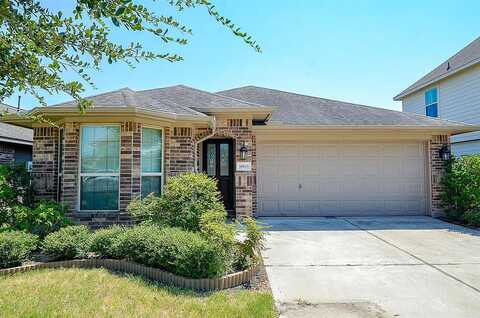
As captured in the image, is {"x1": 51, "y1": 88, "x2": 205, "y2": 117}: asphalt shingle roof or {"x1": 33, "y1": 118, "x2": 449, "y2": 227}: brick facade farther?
{"x1": 33, "y1": 118, "x2": 449, "y2": 227}: brick facade

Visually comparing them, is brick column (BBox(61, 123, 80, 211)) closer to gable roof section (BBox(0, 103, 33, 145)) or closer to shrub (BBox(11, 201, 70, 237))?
shrub (BBox(11, 201, 70, 237))

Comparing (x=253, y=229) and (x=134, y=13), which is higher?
(x=134, y=13)

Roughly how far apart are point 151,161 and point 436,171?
29.3 feet

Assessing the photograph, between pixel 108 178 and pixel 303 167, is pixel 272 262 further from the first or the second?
pixel 303 167

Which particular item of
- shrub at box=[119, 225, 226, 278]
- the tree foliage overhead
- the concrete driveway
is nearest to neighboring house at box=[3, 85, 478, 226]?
the concrete driveway

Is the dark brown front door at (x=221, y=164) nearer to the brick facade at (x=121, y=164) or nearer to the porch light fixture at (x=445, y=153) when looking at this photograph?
the brick facade at (x=121, y=164)

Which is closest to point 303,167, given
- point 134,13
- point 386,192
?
point 386,192

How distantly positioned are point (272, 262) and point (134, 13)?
4661 millimetres

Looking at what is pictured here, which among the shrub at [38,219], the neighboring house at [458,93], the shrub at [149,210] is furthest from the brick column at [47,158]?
the neighboring house at [458,93]

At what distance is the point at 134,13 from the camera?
2.04 meters

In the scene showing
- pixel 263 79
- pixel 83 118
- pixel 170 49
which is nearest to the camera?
pixel 170 49

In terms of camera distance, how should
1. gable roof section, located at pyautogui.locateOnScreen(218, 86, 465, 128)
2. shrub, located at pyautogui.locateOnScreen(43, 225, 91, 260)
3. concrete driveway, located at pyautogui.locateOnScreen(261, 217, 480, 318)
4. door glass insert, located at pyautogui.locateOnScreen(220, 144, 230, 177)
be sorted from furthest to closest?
door glass insert, located at pyautogui.locateOnScreen(220, 144, 230, 177), gable roof section, located at pyautogui.locateOnScreen(218, 86, 465, 128), shrub, located at pyautogui.locateOnScreen(43, 225, 91, 260), concrete driveway, located at pyautogui.locateOnScreen(261, 217, 480, 318)

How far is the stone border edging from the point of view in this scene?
14.5 ft

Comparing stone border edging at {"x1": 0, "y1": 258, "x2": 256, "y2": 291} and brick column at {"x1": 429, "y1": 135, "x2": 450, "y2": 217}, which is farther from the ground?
brick column at {"x1": 429, "y1": 135, "x2": 450, "y2": 217}
